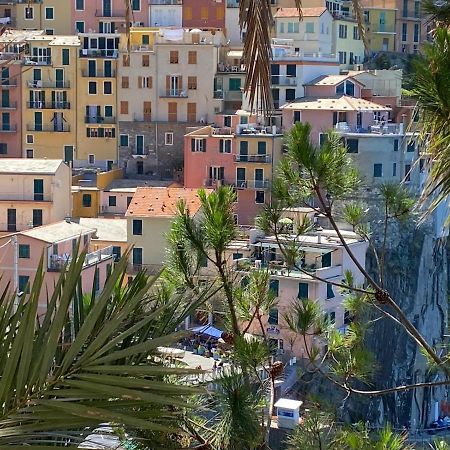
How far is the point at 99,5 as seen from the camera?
136 ft

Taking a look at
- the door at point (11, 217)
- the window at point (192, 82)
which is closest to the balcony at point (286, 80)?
the window at point (192, 82)

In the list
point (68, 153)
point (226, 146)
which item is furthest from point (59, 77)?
point (226, 146)

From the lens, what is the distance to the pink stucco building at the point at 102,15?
4112cm

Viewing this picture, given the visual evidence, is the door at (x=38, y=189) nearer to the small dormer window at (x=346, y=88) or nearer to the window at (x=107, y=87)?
the window at (x=107, y=87)

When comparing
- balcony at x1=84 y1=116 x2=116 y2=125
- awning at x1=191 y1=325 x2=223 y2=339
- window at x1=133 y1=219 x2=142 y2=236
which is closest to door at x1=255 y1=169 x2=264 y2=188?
window at x1=133 y1=219 x2=142 y2=236

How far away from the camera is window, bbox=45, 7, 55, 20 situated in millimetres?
41562

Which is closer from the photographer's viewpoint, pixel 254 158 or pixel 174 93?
pixel 254 158

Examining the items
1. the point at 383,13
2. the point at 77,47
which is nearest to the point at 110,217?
the point at 77,47

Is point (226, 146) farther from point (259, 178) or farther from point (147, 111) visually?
point (147, 111)

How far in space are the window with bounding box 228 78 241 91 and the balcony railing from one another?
567 cm

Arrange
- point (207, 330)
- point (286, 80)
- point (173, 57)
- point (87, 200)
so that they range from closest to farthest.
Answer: point (207, 330)
point (87, 200)
point (286, 80)
point (173, 57)

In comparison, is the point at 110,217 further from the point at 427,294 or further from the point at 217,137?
the point at 427,294

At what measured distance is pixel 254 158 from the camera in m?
32.0

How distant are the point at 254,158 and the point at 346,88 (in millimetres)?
4231
